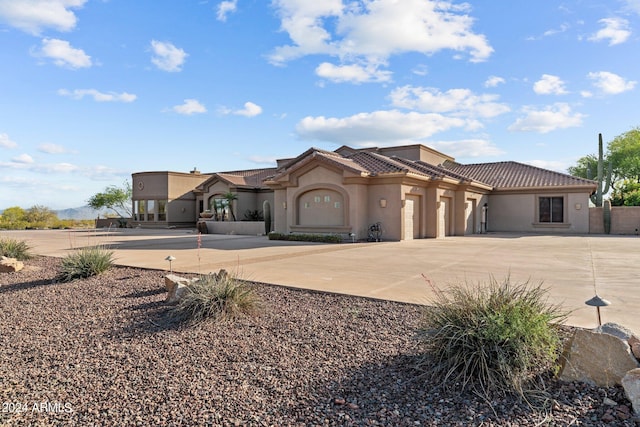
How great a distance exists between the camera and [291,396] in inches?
144

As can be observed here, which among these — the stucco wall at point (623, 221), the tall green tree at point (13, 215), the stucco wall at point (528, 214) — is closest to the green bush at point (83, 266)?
the stucco wall at point (528, 214)

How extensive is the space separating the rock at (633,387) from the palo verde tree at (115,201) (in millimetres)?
42929

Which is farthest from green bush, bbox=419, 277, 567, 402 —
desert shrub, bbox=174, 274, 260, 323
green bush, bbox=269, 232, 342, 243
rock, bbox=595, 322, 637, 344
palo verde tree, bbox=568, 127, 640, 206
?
palo verde tree, bbox=568, 127, 640, 206

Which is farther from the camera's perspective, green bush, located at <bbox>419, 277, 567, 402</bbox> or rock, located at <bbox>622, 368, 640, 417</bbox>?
green bush, located at <bbox>419, 277, 567, 402</bbox>

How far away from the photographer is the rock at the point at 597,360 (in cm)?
348

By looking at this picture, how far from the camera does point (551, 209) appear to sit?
26.5m

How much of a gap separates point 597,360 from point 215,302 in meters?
4.62

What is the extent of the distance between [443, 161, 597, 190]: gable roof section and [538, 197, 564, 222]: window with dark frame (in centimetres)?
111

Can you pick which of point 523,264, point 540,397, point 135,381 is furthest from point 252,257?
point 540,397

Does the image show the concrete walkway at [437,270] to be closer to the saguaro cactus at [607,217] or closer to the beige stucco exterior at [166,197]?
the saguaro cactus at [607,217]

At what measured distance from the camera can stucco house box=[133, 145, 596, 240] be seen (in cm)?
1992

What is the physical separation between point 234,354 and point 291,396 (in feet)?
4.07

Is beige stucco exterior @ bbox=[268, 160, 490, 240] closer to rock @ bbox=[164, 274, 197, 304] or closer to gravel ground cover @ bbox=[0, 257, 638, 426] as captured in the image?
gravel ground cover @ bbox=[0, 257, 638, 426]

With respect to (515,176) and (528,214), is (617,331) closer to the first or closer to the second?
(528,214)
